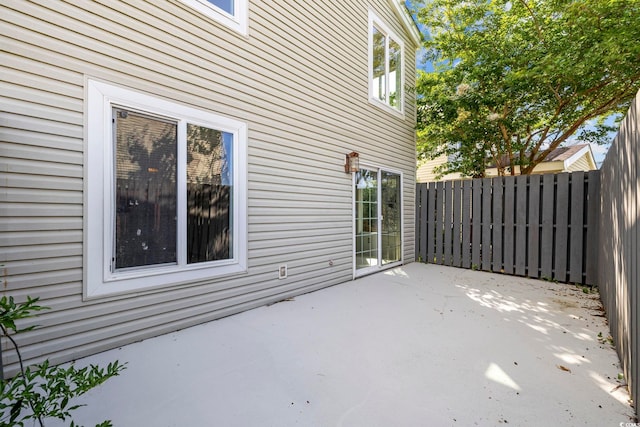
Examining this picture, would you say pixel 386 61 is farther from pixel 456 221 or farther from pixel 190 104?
pixel 190 104

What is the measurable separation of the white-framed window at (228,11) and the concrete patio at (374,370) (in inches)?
127

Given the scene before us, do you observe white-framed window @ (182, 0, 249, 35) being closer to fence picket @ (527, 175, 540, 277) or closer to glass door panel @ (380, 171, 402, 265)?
glass door panel @ (380, 171, 402, 265)

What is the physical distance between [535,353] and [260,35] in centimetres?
431

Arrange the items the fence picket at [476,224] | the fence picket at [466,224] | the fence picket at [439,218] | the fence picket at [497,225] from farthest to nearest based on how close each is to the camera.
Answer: the fence picket at [439,218], the fence picket at [466,224], the fence picket at [476,224], the fence picket at [497,225]

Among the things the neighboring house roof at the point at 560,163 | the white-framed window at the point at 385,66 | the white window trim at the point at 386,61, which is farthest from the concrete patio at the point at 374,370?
the neighboring house roof at the point at 560,163

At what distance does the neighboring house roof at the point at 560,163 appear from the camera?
960 cm

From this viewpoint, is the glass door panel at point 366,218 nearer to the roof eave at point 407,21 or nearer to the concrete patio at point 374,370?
the concrete patio at point 374,370

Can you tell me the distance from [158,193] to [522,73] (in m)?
6.49

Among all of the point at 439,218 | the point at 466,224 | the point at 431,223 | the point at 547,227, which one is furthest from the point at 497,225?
the point at 431,223

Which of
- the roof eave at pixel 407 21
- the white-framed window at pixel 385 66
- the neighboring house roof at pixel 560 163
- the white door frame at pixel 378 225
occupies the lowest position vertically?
the white door frame at pixel 378 225

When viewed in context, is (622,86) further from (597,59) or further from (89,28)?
(89,28)

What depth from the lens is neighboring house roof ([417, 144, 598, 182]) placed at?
9.60 m

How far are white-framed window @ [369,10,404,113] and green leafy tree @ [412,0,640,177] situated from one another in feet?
3.26

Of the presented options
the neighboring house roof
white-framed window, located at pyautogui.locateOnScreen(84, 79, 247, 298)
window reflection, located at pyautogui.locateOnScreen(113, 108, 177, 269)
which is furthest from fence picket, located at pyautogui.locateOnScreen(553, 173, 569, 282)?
window reflection, located at pyautogui.locateOnScreen(113, 108, 177, 269)
